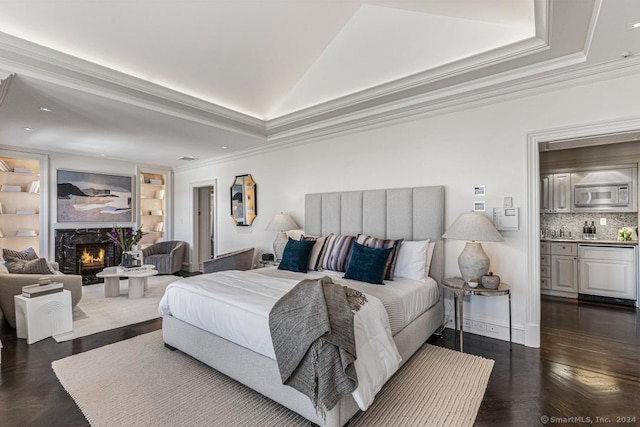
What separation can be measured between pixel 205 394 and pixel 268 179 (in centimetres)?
389

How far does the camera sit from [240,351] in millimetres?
2186

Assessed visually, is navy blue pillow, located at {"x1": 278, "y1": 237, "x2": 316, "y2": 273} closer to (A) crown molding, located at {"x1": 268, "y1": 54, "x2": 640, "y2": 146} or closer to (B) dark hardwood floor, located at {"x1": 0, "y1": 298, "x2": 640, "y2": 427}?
(B) dark hardwood floor, located at {"x1": 0, "y1": 298, "x2": 640, "y2": 427}

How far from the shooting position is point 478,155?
331 cm

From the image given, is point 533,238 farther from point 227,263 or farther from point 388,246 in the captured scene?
point 227,263

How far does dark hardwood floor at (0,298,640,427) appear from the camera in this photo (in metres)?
1.96

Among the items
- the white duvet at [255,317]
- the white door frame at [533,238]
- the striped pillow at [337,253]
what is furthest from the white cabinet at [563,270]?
the white duvet at [255,317]

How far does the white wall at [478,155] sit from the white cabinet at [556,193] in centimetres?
269

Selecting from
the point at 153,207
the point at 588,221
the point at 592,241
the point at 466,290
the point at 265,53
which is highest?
the point at 265,53

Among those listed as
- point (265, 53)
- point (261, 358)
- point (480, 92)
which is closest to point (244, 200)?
point (265, 53)

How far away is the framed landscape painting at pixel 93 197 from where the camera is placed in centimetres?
603

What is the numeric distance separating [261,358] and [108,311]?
3.29 meters

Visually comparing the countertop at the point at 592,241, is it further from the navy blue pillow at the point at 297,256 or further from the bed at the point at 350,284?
the navy blue pillow at the point at 297,256

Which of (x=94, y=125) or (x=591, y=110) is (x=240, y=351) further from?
(x=94, y=125)

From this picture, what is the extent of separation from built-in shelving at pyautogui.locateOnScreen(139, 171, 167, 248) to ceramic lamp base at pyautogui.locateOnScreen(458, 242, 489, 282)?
7.13 m
